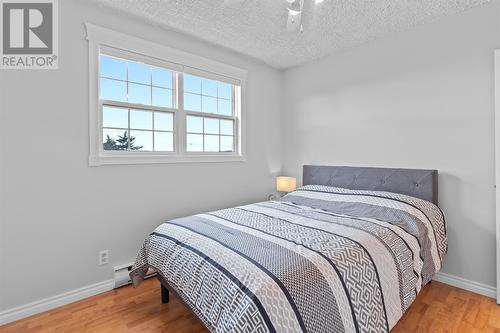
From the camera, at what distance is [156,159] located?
104 inches

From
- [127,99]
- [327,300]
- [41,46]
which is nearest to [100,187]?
[127,99]

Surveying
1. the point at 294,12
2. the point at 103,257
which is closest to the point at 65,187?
the point at 103,257

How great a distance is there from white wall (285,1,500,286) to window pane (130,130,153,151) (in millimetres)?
2231

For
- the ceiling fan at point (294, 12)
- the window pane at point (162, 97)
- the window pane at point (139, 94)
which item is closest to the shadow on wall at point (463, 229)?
the ceiling fan at point (294, 12)

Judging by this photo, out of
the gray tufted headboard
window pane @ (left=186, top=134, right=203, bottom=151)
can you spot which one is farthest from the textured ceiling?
the gray tufted headboard

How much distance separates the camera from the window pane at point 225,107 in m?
→ 3.33

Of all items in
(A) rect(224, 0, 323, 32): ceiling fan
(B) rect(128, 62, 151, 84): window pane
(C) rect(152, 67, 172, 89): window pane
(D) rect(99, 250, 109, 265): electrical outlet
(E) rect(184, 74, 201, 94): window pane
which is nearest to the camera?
(A) rect(224, 0, 323, 32): ceiling fan

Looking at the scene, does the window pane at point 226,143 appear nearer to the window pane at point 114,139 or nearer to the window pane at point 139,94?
the window pane at point 139,94

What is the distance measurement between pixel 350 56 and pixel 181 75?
2048 millimetres

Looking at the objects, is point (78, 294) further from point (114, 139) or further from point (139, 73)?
point (139, 73)

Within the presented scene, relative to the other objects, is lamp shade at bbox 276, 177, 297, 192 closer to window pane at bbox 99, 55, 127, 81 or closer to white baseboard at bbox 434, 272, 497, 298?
white baseboard at bbox 434, 272, 497, 298

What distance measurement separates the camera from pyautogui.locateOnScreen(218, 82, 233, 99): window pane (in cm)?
331

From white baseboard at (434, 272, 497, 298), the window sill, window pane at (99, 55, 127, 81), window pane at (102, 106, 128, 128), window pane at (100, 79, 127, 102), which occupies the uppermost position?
window pane at (99, 55, 127, 81)

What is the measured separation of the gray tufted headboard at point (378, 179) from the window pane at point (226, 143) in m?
1.09
